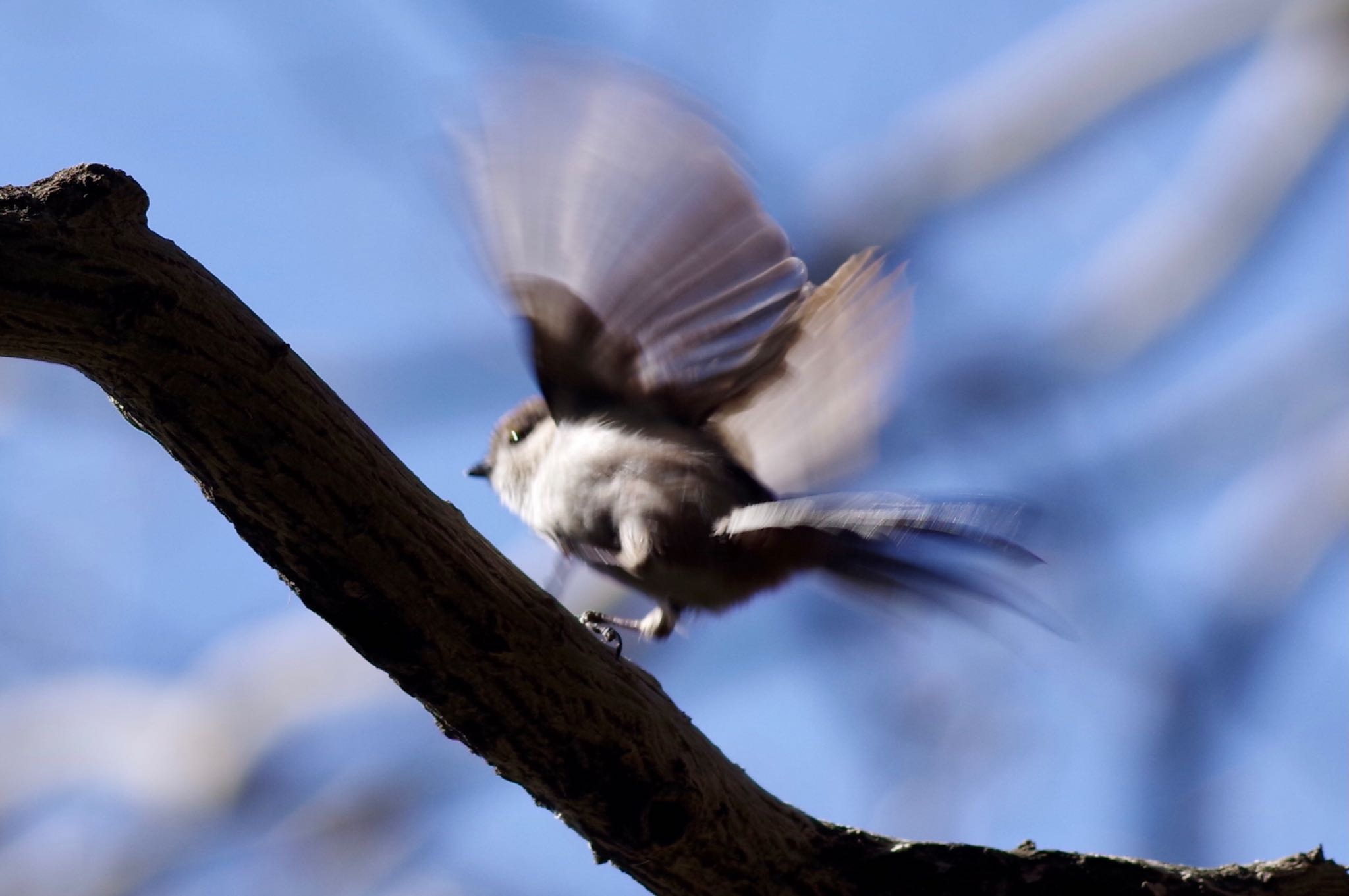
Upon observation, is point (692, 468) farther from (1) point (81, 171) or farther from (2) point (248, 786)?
(2) point (248, 786)

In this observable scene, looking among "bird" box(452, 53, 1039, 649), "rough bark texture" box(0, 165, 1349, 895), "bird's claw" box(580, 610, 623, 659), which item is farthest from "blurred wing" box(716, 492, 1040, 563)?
"bird's claw" box(580, 610, 623, 659)

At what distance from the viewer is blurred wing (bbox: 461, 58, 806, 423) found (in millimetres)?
2234

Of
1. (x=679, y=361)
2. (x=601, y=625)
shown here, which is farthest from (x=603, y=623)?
(x=679, y=361)

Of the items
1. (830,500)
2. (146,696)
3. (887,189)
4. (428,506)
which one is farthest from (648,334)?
(146,696)

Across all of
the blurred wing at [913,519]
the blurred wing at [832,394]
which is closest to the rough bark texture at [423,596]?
the blurred wing at [913,519]

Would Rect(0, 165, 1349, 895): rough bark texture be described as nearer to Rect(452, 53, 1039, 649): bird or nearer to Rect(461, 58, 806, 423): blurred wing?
Rect(452, 53, 1039, 649): bird

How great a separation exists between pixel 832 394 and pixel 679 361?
0.49 metres

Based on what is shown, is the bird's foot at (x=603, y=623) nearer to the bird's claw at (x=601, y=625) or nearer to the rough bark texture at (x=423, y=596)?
the bird's claw at (x=601, y=625)

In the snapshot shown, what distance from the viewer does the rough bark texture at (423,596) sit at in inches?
65.8

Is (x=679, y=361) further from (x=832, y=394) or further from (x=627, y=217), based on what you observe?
(x=832, y=394)

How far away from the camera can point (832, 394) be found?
2764 mm

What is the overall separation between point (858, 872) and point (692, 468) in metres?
0.81

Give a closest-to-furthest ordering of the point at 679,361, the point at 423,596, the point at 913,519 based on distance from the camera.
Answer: the point at 423,596
the point at 913,519
the point at 679,361

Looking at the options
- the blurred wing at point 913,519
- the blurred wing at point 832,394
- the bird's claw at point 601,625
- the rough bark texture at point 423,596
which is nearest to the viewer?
the rough bark texture at point 423,596
